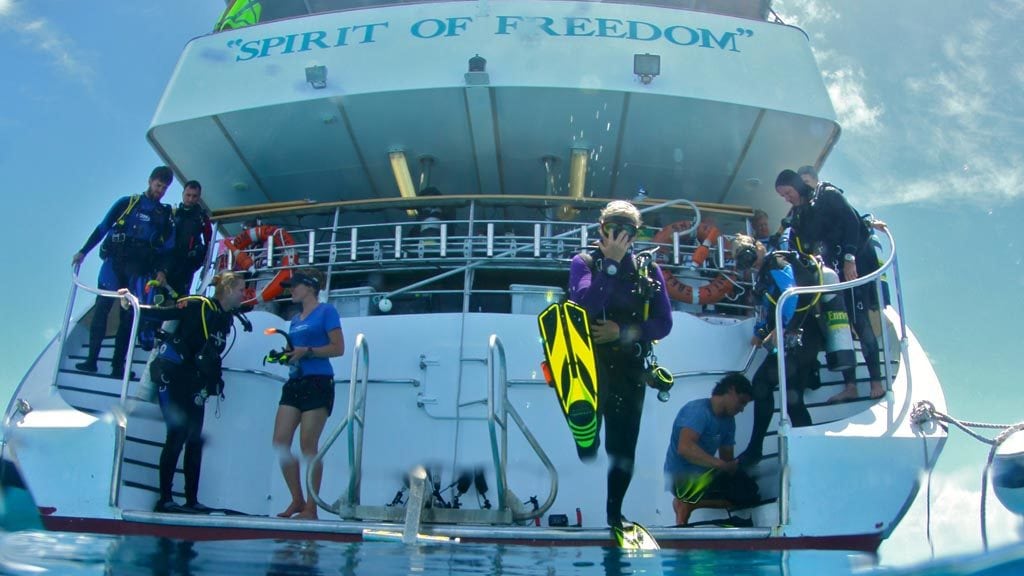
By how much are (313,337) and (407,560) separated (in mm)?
2299

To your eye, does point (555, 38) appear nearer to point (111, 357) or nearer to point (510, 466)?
point (510, 466)

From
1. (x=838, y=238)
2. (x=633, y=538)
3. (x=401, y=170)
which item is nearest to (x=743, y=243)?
(x=838, y=238)

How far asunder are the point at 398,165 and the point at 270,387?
2737 millimetres

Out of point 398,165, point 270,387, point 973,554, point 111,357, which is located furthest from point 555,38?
point 973,554

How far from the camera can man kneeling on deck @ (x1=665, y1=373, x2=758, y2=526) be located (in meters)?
5.04

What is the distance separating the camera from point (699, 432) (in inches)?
200

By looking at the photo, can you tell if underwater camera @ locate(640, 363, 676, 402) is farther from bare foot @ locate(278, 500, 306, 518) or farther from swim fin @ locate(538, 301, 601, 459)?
bare foot @ locate(278, 500, 306, 518)

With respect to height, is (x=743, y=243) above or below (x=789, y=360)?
above

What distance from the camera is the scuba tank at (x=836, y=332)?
5.18m

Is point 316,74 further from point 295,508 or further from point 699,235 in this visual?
point 295,508

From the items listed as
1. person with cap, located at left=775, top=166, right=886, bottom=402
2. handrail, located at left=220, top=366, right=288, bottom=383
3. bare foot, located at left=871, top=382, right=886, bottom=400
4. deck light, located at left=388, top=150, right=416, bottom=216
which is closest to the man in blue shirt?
handrail, located at left=220, top=366, right=288, bottom=383

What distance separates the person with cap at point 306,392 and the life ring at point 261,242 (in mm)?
1534

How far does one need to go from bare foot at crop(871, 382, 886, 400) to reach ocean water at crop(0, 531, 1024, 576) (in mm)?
1241

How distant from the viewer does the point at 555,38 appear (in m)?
7.41
